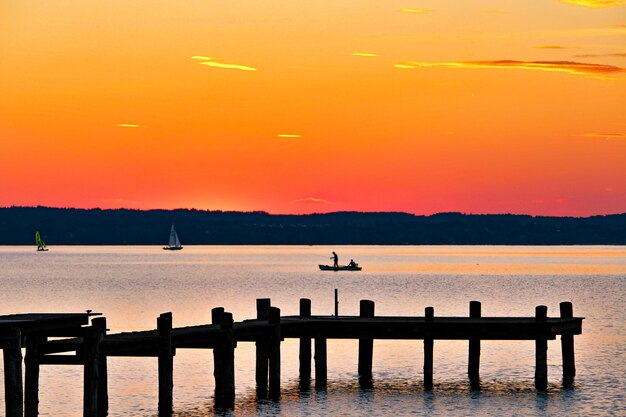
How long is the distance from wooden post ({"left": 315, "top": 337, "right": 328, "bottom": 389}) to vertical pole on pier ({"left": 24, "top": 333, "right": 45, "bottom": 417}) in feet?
38.1

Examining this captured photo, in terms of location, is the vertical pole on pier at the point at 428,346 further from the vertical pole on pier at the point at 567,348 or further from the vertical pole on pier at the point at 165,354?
the vertical pole on pier at the point at 165,354

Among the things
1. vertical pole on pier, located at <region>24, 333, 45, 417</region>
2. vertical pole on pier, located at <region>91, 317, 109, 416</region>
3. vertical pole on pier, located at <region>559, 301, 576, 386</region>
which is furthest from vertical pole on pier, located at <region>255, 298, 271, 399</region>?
vertical pole on pier, located at <region>559, 301, 576, 386</region>

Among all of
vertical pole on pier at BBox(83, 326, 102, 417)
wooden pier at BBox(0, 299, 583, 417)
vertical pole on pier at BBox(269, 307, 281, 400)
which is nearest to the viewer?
vertical pole on pier at BBox(83, 326, 102, 417)

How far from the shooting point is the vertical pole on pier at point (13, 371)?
30.3 metres

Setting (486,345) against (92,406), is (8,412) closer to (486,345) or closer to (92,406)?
(92,406)

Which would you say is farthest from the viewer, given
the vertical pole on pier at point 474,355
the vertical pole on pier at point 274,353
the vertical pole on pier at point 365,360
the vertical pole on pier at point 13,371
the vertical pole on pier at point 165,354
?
the vertical pole on pier at point 365,360

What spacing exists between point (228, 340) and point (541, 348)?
11.0 metres

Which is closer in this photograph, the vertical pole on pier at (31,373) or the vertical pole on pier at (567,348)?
the vertical pole on pier at (31,373)

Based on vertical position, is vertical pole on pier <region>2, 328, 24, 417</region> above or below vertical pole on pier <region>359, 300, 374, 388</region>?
above

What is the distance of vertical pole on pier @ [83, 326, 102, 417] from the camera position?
32219 mm

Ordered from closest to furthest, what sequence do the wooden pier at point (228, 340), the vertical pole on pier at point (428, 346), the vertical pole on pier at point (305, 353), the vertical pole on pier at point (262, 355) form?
the wooden pier at point (228, 340) → the vertical pole on pier at point (428, 346) → the vertical pole on pier at point (262, 355) → the vertical pole on pier at point (305, 353)

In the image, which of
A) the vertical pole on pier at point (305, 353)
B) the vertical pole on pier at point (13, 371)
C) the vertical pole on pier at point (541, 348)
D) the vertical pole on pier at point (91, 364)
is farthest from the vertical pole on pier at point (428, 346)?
the vertical pole on pier at point (13, 371)

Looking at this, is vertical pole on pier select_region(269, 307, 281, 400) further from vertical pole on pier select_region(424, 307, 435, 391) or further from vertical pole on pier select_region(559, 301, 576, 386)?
vertical pole on pier select_region(559, 301, 576, 386)

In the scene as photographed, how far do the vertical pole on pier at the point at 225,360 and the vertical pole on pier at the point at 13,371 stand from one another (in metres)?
7.85
